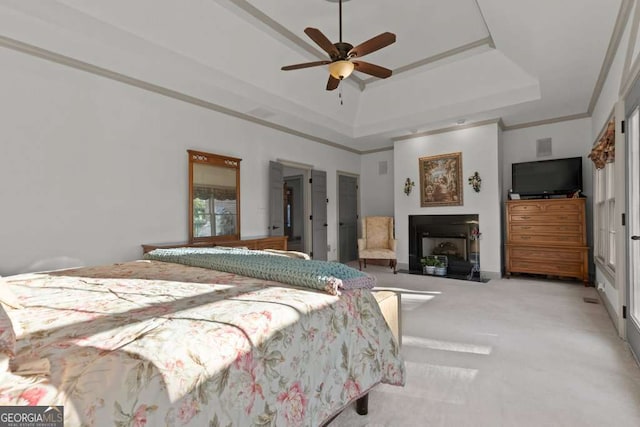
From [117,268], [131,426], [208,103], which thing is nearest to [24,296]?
[117,268]

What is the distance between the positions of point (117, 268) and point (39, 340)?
1.33 metres

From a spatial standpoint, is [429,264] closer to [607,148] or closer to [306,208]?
[306,208]

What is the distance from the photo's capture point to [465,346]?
254cm

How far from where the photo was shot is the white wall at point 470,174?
529 centimetres

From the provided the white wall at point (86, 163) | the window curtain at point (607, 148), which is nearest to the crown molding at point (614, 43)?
the window curtain at point (607, 148)

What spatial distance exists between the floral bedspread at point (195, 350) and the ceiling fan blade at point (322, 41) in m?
2.12

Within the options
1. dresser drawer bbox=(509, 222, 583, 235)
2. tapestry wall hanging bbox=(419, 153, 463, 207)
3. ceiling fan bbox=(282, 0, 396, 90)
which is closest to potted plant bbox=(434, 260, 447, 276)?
tapestry wall hanging bbox=(419, 153, 463, 207)

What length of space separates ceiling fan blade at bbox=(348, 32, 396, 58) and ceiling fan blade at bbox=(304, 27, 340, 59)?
0.15 m

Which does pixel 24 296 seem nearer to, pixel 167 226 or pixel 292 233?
pixel 167 226

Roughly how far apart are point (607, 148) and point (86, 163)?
5.40 metres

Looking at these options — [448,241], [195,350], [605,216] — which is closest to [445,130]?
[448,241]

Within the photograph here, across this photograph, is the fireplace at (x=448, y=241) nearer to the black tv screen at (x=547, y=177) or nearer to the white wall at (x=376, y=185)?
the black tv screen at (x=547, y=177)

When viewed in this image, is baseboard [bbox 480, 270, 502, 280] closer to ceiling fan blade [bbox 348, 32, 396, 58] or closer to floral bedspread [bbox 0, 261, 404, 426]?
ceiling fan blade [bbox 348, 32, 396, 58]

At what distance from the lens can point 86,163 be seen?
3322 millimetres
